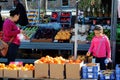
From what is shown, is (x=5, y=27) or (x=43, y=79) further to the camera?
(x=5, y=27)

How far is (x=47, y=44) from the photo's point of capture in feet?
32.2

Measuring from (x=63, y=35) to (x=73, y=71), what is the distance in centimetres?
336

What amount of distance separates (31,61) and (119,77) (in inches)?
141

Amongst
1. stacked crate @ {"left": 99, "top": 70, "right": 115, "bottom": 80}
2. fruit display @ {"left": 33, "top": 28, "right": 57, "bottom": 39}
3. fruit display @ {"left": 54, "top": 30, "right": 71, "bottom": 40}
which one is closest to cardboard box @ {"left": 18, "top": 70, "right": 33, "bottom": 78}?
stacked crate @ {"left": 99, "top": 70, "right": 115, "bottom": 80}

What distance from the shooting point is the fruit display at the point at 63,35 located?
9.91 meters

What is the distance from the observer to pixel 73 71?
6.76 m

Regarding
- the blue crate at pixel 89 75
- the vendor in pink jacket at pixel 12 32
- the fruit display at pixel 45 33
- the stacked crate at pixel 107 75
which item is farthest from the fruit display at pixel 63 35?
the blue crate at pixel 89 75

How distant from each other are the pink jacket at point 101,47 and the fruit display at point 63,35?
1.99 metres

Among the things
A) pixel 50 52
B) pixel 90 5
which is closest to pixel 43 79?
pixel 50 52

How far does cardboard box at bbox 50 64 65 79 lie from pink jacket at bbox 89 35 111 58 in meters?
1.36

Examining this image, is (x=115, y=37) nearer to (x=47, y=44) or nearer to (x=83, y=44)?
(x=83, y=44)

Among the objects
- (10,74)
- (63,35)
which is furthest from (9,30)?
(63,35)

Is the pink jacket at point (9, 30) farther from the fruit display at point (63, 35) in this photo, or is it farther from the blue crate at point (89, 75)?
the blue crate at point (89, 75)

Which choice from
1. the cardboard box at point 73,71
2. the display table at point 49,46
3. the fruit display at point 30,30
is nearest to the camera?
the cardboard box at point 73,71
